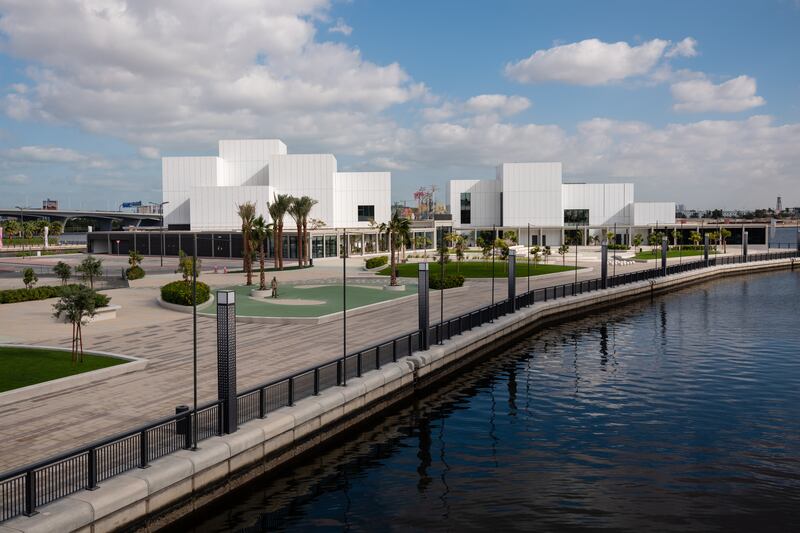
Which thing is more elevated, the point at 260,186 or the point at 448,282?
the point at 260,186

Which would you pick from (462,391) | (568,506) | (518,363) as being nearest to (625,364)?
(518,363)

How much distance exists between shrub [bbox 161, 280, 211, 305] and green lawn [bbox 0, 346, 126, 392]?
14.9 metres

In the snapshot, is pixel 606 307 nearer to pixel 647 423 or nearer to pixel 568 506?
pixel 647 423

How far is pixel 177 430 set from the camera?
17.2 meters

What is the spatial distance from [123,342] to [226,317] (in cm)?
1606

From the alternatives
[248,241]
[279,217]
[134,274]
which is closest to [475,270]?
[279,217]

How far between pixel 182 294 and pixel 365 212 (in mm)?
75241

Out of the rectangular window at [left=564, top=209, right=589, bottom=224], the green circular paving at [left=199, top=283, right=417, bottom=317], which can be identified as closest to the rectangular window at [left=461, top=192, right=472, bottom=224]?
the rectangular window at [left=564, top=209, right=589, bottom=224]

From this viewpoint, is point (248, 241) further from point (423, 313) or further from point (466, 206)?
point (466, 206)

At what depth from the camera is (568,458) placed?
20969mm

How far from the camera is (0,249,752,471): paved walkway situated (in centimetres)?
1847

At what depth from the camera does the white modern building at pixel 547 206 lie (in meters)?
131

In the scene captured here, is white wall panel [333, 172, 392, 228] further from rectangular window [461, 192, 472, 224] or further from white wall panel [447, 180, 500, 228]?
rectangular window [461, 192, 472, 224]

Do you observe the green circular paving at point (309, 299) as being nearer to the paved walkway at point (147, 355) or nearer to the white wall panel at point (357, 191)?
the paved walkway at point (147, 355)
